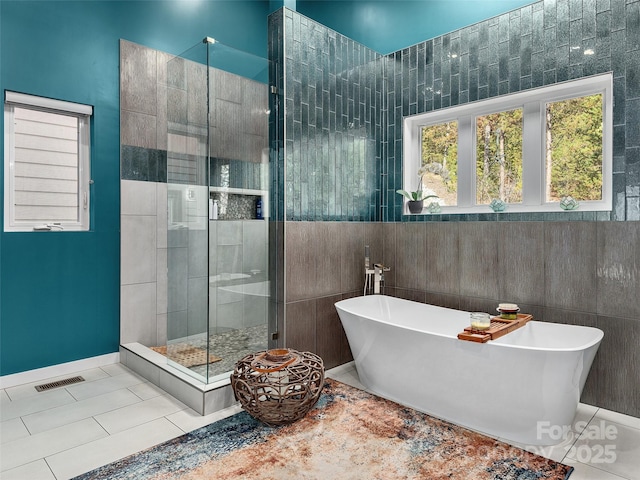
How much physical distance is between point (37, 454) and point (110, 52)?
3003 mm

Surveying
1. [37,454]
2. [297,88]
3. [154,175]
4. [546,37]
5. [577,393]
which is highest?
[546,37]

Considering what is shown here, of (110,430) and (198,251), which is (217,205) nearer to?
(198,251)

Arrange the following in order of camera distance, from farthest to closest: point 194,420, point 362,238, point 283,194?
1. point 362,238
2. point 283,194
3. point 194,420

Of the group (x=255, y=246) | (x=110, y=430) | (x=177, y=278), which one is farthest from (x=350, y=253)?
(x=110, y=430)

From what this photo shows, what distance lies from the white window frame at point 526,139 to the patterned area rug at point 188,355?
211 centimetres

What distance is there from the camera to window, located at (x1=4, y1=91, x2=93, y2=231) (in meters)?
2.98

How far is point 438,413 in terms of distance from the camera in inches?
98.3

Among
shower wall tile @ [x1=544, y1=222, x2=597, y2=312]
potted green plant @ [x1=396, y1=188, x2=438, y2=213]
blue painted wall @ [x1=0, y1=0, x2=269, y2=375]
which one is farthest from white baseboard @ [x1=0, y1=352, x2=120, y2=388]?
shower wall tile @ [x1=544, y1=222, x2=597, y2=312]

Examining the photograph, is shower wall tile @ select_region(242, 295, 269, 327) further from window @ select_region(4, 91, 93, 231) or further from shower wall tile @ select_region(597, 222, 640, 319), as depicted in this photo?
shower wall tile @ select_region(597, 222, 640, 319)

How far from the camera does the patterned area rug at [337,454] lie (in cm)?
193

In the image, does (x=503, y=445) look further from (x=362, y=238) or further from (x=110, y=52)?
(x=110, y=52)

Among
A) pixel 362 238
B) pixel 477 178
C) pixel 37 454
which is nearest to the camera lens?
Answer: pixel 37 454

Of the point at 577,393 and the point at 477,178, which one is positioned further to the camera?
the point at 477,178

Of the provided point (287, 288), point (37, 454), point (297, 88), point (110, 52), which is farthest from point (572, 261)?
point (110, 52)
